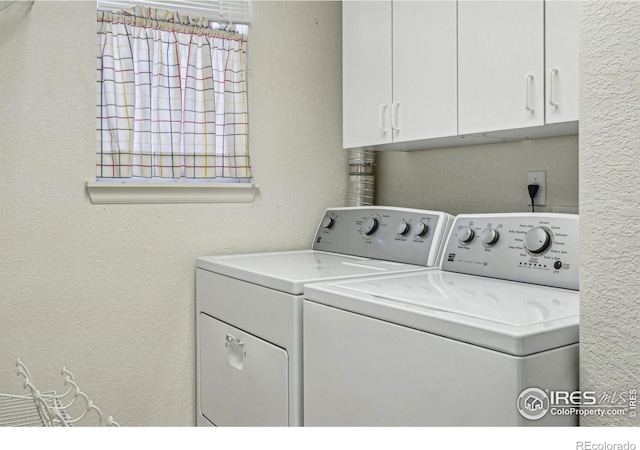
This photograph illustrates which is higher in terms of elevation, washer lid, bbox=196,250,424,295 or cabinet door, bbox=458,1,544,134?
cabinet door, bbox=458,1,544,134

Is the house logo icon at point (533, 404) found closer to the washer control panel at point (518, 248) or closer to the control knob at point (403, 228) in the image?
the washer control panel at point (518, 248)

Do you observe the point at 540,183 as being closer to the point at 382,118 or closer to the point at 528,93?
the point at 528,93

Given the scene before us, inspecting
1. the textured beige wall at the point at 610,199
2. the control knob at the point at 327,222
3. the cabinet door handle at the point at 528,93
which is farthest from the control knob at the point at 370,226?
the textured beige wall at the point at 610,199

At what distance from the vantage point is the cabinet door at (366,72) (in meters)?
2.12

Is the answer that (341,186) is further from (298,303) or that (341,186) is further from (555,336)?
(555,336)

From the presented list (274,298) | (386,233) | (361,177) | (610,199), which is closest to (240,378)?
(274,298)

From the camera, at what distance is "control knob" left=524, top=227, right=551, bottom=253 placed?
1578 millimetres

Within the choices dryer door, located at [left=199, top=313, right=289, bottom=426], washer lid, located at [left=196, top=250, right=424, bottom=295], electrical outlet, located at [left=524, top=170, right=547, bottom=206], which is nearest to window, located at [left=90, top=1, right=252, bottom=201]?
washer lid, located at [left=196, top=250, right=424, bottom=295]

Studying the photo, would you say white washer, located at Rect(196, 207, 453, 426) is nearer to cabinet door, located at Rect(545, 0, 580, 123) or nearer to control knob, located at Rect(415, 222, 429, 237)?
control knob, located at Rect(415, 222, 429, 237)

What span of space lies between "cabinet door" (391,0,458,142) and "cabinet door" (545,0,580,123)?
35 cm

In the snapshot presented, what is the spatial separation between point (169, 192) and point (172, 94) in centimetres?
39

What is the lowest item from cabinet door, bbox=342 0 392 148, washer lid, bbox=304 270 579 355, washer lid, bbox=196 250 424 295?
washer lid, bbox=304 270 579 355

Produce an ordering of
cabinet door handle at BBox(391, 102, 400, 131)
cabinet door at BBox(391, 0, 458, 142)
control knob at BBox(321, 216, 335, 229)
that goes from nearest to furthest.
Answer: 1. cabinet door at BBox(391, 0, 458, 142)
2. cabinet door handle at BBox(391, 102, 400, 131)
3. control knob at BBox(321, 216, 335, 229)

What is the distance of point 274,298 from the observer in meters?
1.67
